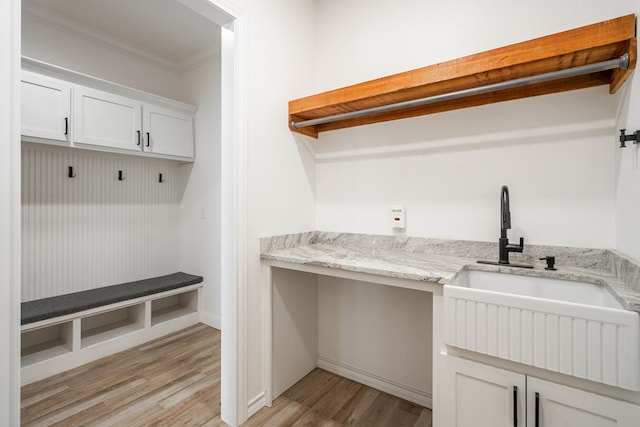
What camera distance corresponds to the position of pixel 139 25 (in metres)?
2.44

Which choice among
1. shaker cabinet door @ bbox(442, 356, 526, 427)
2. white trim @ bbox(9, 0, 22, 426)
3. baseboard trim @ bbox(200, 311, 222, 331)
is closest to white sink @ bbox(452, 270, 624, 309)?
shaker cabinet door @ bbox(442, 356, 526, 427)

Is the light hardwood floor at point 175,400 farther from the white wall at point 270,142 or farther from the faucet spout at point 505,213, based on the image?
the faucet spout at point 505,213

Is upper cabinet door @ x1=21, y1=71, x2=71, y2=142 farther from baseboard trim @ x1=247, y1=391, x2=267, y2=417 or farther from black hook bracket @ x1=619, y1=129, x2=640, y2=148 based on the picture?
black hook bracket @ x1=619, y1=129, x2=640, y2=148

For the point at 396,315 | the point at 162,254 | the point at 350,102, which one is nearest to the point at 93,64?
the point at 162,254

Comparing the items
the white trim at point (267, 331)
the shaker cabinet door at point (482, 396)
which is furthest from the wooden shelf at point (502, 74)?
the shaker cabinet door at point (482, 396)

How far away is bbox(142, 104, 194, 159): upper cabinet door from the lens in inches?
104

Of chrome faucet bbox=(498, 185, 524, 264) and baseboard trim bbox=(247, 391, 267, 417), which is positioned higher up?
chrome faucet bbox=(498, 185, 524, 264)

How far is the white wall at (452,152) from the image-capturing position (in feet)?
4.18

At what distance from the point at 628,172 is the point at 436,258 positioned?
783 mm

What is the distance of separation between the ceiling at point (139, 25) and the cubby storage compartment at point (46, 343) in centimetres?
241

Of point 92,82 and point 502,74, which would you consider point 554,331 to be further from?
point 92,82

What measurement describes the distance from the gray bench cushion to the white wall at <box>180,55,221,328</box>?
214mm

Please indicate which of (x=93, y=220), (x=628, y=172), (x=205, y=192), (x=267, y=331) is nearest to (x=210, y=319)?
(x=205, y=192)

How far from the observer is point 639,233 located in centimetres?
91
